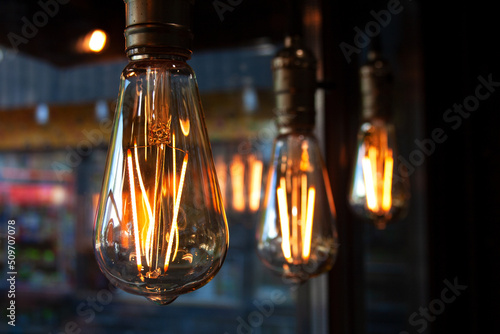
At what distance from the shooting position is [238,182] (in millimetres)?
1505

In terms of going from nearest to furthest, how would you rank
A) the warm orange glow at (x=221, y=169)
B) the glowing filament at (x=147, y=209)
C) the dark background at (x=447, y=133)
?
the glowing filament at (x=147, y=209) < the dark background at (x=447, y=133) < the warm orange glow at (x=221, y=169)

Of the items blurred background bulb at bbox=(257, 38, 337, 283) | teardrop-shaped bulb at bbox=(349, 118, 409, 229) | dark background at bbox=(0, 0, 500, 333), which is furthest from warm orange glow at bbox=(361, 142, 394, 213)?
blurred background bulb at bbox=(257, 38, 337, 283)

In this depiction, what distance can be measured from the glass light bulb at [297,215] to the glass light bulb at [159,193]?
26cm

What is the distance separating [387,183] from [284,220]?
17.3 inches

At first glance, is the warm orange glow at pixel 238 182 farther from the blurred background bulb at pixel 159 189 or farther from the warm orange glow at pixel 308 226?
the blurred background bulb at pixel 159 189

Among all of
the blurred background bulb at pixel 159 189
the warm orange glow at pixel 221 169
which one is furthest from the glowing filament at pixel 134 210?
the warm orange glow at pixel 221 169

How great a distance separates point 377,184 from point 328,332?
362 mm

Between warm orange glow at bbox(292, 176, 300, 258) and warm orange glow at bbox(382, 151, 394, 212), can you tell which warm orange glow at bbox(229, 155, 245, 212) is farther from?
warm orange glow at bbox(292, 176, 300, 258)

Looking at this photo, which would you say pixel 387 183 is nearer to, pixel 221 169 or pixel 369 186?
pixel 369 186

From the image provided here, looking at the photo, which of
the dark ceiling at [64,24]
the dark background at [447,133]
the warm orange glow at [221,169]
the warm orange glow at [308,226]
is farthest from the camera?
the warm orange glow at [221,169]

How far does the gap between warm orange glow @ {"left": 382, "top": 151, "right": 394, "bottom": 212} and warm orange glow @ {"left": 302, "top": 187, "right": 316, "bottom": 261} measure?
393 millimetres

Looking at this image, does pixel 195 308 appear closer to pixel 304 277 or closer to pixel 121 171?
pixel 304 277

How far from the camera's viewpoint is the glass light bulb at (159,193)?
36 centimetres

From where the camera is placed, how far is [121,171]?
38 cm
